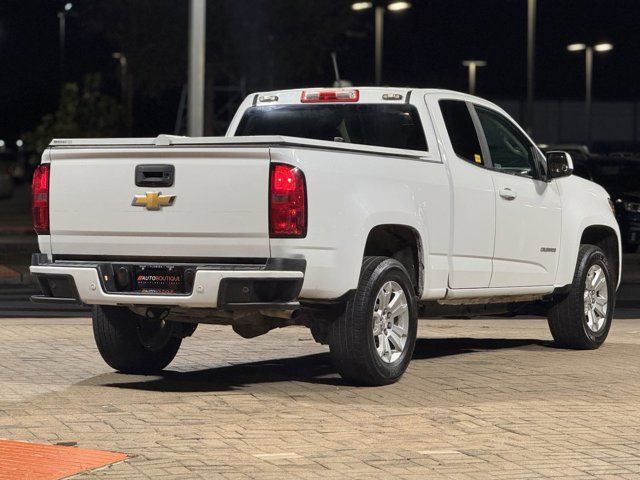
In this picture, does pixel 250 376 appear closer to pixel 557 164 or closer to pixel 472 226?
pixel 472 226

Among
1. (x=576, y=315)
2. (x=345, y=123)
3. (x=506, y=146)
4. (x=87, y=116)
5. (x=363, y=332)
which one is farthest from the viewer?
(x=87, y=116)

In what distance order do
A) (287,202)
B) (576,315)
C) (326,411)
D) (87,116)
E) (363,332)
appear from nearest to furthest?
(326,411) < (287,202) < (363,332) < (576,315) < (87,116)

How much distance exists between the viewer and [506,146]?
12.9 meters

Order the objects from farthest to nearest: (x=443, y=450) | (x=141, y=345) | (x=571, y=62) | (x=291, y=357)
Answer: (x=571, y=62) → (x=291, y=357) → (x=141, y=345) → (x=443, y=450)

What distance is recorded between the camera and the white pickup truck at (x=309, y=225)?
10125 mm

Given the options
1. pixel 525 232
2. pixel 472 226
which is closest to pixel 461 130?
pixel 472 226

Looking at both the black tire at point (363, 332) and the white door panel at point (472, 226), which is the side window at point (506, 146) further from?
the black tire at point (363, 332)

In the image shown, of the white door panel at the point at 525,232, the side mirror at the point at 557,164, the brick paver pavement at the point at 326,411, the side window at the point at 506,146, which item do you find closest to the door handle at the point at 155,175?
the brick paver pavement at the point at 326,411

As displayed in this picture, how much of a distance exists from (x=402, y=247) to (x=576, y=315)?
258 cm

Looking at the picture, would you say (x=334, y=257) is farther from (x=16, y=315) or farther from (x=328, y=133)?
(x=16, y=315)

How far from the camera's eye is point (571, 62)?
349ft

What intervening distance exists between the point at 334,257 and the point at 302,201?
47cm

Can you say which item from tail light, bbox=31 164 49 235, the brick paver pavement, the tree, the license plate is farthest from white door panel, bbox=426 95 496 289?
the tree

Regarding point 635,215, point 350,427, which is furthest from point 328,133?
point 635,215
